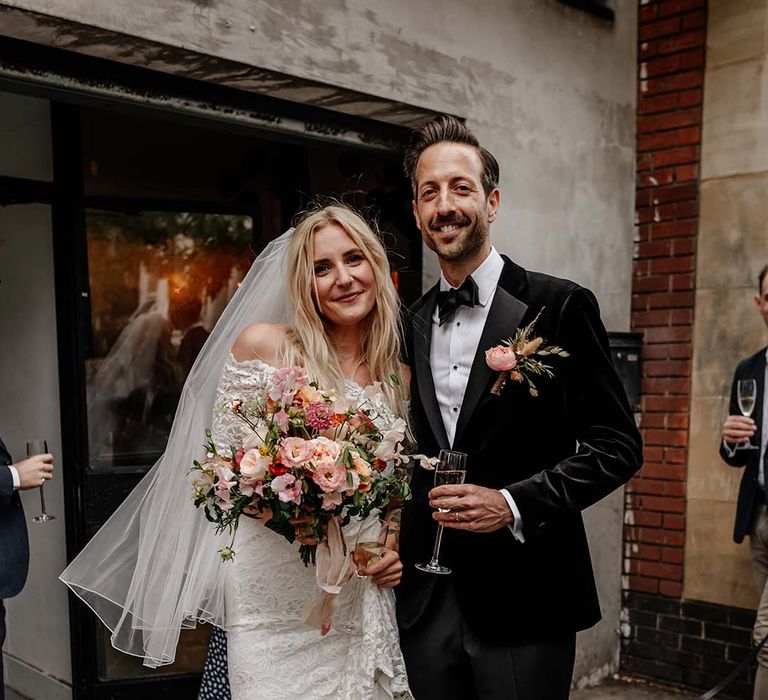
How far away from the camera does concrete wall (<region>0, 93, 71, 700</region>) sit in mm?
4531

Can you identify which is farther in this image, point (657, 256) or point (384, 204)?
point (657, 256)

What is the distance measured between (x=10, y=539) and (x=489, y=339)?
7.13 feet

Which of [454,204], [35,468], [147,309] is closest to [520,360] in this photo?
[454,204]

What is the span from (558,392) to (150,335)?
2984 millimetres

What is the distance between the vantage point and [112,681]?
14.7 feet

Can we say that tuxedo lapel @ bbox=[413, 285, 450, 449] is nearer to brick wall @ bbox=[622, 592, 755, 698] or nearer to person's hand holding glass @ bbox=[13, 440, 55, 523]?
person's hand holding glass @ bbox=[13, 440, 55, 523]

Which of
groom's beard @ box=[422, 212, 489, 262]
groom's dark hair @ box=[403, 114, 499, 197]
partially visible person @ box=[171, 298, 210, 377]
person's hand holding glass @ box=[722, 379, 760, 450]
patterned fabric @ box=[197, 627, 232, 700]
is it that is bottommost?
patterned fabric @ box=[197, 627, 232, 700]

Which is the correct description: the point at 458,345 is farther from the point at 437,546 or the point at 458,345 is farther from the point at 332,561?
the point at 332,561

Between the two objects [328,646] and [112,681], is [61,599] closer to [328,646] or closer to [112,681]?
[112,681]

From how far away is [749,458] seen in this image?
434 centimetres

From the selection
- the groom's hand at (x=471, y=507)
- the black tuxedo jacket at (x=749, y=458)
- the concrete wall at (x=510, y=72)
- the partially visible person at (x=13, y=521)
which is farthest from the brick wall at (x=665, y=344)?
the partially visible person at (x=13, y=521)

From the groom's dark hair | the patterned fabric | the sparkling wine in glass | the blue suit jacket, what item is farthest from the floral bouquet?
the blue suit jacket

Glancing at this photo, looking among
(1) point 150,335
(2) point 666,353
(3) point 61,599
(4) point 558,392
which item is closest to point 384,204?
(1) point 150,335

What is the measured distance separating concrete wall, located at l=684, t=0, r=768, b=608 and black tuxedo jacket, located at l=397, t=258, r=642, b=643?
270 cm
